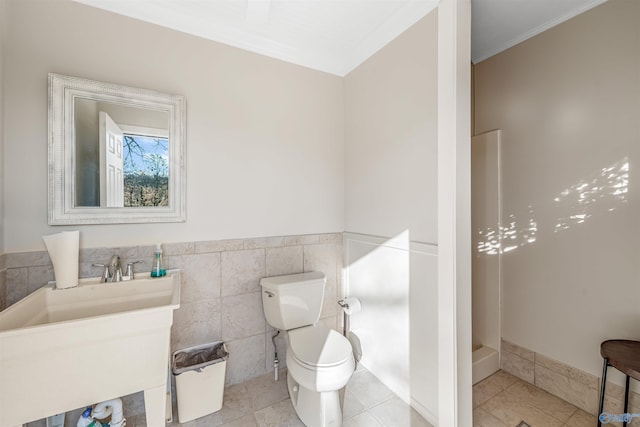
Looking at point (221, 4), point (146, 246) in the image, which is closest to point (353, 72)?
point (221, 4)

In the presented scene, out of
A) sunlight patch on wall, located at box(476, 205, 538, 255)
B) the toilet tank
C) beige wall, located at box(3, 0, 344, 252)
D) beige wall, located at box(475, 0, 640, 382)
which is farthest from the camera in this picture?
sunlight patch on wall, located at box(476, 205, 538, 255)

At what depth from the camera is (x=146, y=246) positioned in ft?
5.38

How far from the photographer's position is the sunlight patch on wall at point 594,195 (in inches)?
59.9

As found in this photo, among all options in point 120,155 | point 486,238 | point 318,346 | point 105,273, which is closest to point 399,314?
point 318,346

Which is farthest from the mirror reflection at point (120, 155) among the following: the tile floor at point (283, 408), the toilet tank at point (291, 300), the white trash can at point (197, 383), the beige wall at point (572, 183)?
the beige wall at point (572, 183)

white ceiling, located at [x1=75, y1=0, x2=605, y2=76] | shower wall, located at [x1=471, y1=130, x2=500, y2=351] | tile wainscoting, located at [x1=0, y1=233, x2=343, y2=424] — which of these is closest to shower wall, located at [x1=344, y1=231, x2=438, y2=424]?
tile wainscoting, located at [x1=0, y1=233, x2=343, y2=424]

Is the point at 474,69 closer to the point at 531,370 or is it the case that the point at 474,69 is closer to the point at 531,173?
the point at 531,173

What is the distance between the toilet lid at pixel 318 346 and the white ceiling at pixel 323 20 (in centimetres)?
205

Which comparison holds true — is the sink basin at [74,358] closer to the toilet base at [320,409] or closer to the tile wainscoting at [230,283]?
the tile wainscoting at [230,283]

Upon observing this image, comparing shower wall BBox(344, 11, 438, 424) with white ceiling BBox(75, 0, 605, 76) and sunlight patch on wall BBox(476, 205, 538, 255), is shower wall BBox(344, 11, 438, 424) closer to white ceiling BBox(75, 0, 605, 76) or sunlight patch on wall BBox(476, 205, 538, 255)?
white ceiling BBox(75, 0, 605, 76)

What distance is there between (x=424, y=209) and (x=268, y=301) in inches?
47.5

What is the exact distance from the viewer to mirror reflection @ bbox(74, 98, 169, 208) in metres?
1.49

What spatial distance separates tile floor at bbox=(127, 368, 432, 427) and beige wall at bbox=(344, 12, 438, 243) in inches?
42.8

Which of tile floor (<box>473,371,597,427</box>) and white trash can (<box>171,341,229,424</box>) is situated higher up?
white trash can (<box>171,341,229,424</box>)
